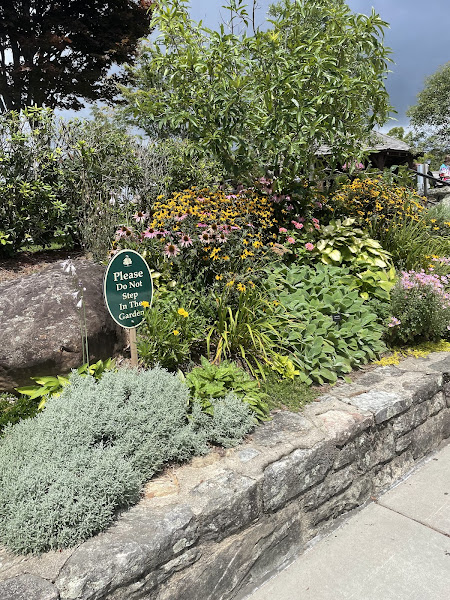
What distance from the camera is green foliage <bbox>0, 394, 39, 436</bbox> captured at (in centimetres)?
285

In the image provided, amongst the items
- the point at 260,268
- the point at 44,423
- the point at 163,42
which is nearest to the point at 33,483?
the point at 44,423

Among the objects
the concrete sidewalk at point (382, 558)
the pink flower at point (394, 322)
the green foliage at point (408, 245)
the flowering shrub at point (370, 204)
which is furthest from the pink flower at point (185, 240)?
the green foliage at point (408, 245)

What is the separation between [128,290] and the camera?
2.84 metres

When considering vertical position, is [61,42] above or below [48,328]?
above

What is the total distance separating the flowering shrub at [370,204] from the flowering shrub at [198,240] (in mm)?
1711

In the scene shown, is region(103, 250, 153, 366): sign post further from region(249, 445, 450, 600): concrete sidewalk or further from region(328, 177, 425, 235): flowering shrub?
region(328, 177, 425, 235): flowering shrub

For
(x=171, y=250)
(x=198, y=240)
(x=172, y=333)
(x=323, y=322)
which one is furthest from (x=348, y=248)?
(x=172, y=333)

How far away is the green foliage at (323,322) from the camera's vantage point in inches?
131

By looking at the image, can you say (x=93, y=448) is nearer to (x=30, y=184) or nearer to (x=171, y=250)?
(x=171, y=250)

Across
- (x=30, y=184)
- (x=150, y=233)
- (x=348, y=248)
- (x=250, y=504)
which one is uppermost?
(x=30, y=184)

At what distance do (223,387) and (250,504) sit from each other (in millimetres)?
778

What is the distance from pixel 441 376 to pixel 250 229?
2.05 metres

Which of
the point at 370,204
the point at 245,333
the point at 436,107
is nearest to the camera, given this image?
the point at 245,333

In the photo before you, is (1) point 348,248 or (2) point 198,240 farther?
(1) point 348,248
